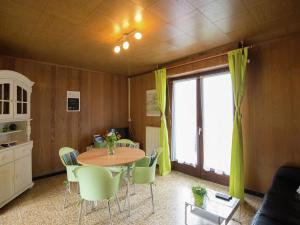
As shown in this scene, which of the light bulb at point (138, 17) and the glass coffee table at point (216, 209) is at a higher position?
the light bulb at point (138, 17)

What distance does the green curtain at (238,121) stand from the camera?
Result: 110 inches

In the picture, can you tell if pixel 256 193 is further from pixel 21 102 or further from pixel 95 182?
pixel 21 102

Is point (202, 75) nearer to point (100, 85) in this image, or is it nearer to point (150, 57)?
point (150, 57)

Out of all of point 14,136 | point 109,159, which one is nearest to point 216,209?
point 109,159

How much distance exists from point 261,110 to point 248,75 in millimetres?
623

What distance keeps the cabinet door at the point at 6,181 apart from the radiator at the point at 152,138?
286 centimetres

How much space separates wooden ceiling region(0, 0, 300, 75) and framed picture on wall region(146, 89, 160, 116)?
1349 millimetres

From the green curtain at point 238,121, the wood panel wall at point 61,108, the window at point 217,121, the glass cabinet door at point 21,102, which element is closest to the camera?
the green curtain at point 238,121

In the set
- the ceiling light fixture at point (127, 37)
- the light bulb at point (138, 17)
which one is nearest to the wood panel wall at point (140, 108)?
the ceiling light fixture at point (127, 37)

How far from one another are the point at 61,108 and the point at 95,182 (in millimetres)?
2757

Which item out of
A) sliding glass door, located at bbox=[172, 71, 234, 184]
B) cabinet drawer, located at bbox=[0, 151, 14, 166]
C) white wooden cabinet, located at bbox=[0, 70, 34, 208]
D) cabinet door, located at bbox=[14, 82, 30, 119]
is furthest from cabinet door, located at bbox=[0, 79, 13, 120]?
sliding glass door, located at bbox=[172, 71, 234, 184]

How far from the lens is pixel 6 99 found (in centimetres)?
284

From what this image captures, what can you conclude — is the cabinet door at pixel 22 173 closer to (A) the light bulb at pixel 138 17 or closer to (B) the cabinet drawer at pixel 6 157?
(B) the cabinet drawer at pixel 6 157

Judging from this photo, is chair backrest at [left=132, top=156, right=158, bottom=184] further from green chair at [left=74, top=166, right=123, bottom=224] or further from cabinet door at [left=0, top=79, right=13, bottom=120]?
cabinet door at [left=0, top=79, right=13, bottom=120]
